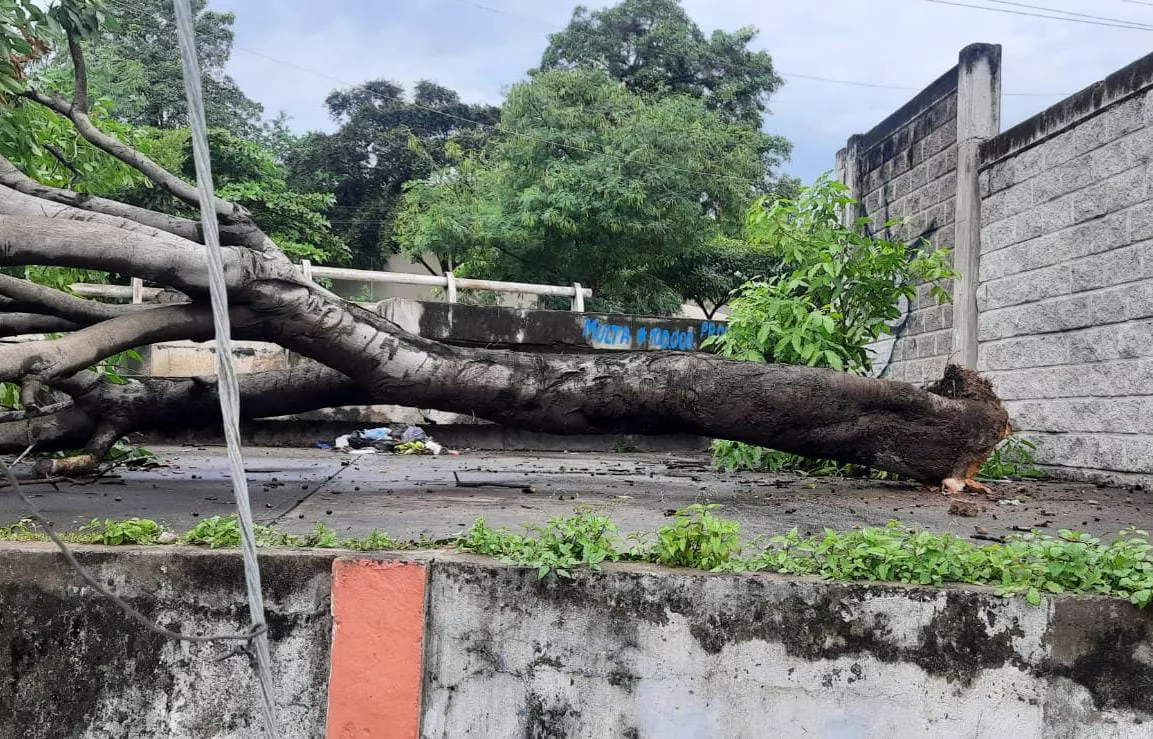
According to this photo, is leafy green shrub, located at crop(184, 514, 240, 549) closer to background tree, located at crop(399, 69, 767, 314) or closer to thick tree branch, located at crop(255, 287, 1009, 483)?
thick tree branch, located at crop(255, 287, 1009, 483)

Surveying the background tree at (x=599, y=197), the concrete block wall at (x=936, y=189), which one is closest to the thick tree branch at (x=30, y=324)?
the concrete block wall at (x=936, y=189)

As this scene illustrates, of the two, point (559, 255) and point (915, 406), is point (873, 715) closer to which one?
point (915, 406)

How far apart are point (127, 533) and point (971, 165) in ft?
19.5

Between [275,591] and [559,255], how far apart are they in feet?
52.3

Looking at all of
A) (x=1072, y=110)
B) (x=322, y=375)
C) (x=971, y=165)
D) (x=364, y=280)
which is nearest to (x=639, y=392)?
(x=322, y=375)

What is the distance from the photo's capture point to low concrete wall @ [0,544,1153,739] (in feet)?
7.39

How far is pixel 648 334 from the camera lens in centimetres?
867

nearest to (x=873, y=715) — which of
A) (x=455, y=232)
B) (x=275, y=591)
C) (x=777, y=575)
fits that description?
(x=777, y=575)

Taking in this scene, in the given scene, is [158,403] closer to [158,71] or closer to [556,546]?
[556,546]

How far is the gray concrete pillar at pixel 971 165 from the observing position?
6.01m

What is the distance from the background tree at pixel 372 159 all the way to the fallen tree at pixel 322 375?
22898 millimetres

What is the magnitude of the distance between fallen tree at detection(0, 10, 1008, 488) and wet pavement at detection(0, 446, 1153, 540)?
33 centimetres

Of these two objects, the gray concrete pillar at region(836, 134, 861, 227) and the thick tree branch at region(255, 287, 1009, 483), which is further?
the gray concrete pillar at region(836, 134, 861, 227)

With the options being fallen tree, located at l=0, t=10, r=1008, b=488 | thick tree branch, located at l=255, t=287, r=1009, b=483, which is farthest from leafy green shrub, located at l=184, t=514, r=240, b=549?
thick tree branch, located at l=255, t=287, r=1009, b=483
